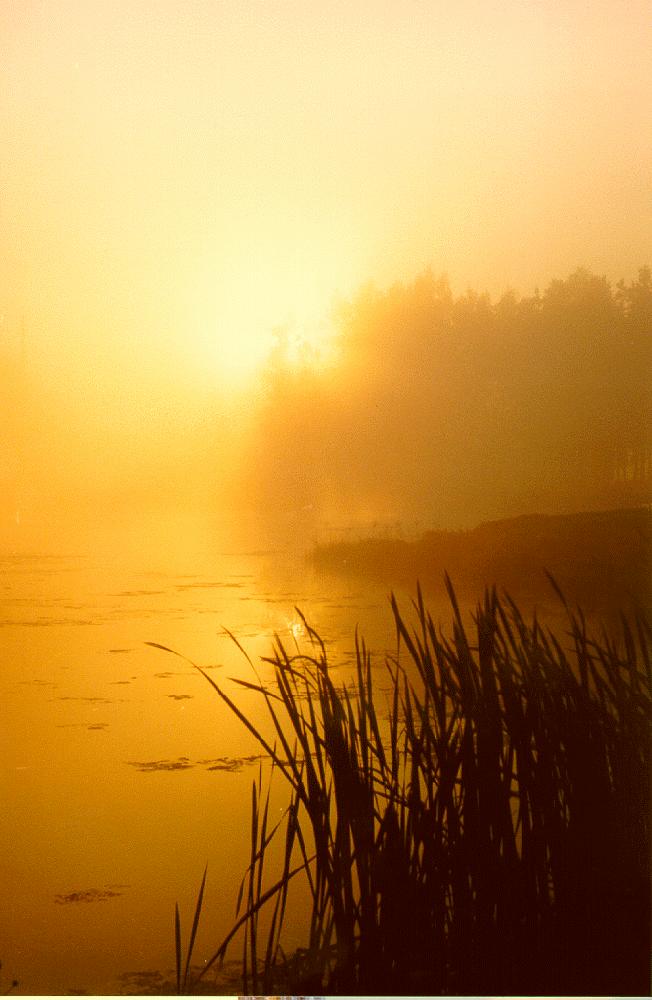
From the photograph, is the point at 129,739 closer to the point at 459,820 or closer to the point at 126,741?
the point at 126,741

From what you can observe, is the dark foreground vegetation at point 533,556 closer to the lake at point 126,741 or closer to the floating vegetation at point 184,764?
the lake at point 126,741

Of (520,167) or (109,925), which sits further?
(520,167)

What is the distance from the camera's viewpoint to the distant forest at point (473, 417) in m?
2.53

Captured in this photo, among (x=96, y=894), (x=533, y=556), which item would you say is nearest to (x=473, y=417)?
(x=533, y=556)

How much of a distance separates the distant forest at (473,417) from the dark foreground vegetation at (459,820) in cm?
29

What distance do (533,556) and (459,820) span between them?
0.63 metres

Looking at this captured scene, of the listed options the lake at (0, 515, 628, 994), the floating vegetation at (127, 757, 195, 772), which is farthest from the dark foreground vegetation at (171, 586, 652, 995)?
the floating vegetation at (127, 757, 195, 772)

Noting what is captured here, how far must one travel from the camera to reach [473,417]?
2539 mm

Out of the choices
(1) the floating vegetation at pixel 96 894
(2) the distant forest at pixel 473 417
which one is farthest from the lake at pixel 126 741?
(2) the distant forest at pixel 473 417

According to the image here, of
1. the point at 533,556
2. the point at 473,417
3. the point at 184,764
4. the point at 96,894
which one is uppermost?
the point at 473,417

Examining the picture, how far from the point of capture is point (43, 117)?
8.25ft

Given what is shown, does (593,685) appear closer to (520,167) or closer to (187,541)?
(187,541)

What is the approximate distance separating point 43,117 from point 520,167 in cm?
114

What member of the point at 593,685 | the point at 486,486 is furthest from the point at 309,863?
the point at 486,486
